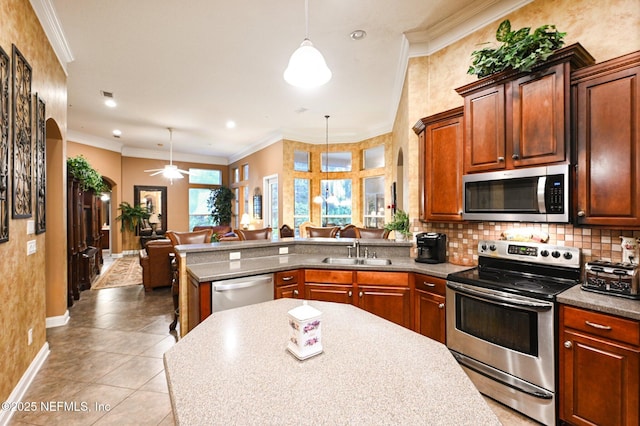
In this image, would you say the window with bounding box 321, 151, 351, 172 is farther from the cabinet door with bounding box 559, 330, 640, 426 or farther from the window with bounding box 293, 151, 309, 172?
the cabinet door with bounding box 559, 330, 640, 426

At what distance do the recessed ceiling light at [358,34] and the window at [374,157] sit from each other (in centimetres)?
400

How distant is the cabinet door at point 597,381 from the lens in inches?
63.4

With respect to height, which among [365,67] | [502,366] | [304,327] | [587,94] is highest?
[365,67]

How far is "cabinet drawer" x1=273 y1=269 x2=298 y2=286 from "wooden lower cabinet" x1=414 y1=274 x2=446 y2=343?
3.98 ft

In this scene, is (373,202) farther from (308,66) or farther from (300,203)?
(308,66)

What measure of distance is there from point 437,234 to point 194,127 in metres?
6.39

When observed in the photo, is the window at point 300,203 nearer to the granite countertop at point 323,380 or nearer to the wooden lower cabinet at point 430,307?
the wooden lower cabinet at point 430,307

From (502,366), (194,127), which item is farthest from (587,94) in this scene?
(194,127)

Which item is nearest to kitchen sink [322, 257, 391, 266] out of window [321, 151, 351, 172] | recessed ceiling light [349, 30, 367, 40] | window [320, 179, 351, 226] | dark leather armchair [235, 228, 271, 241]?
dark leather armchair [235, 228, 271, 241]

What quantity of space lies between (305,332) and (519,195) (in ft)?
7.06

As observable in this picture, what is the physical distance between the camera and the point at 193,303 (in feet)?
8.91

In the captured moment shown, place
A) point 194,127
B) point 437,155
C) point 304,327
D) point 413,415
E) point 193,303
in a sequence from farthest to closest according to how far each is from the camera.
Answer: point 194,127 → point 437,155 → point 193,303 → point 304,327 → point 413,415

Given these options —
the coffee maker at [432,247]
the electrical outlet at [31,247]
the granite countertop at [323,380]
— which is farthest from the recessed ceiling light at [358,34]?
the electrical outlet at [31,247]

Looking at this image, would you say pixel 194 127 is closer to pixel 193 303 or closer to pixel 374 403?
pixel 193 303
